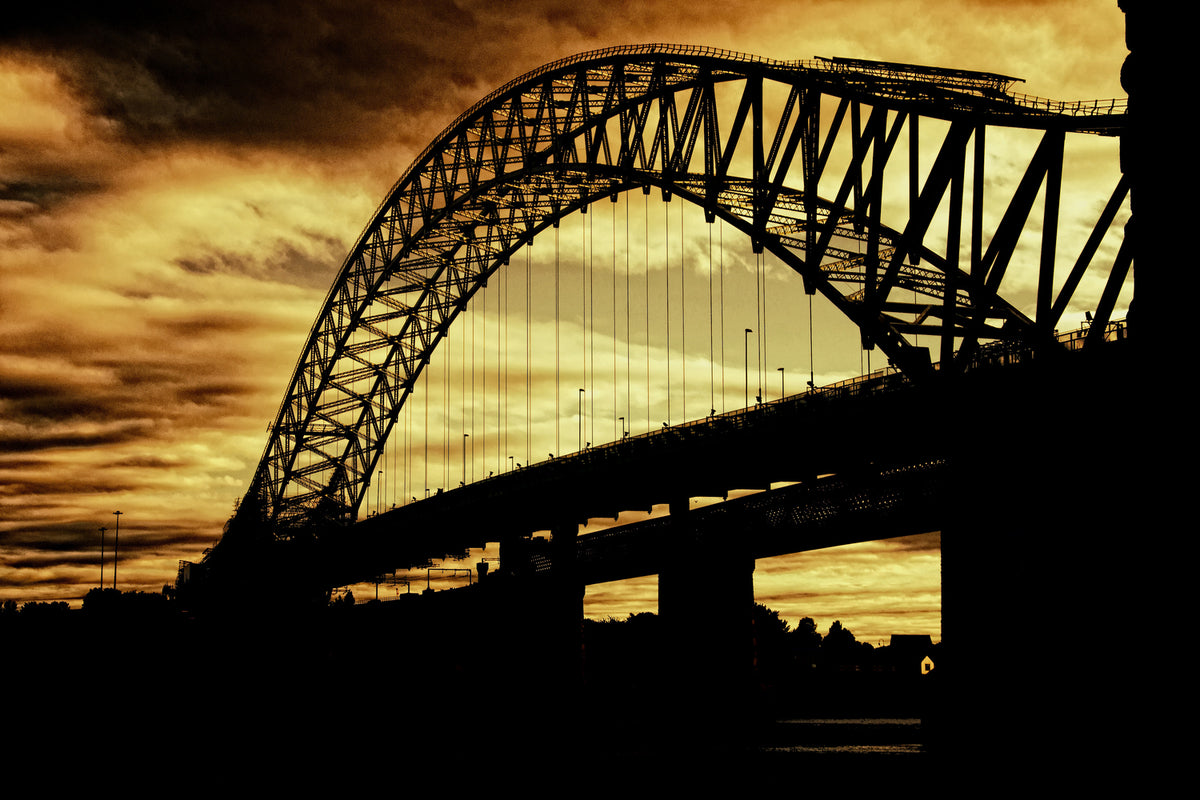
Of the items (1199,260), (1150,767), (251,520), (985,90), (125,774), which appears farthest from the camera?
(251,520)

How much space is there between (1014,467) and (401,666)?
47425mm

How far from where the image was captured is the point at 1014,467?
39125 mm

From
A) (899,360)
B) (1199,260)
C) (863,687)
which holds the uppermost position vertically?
(899,360)

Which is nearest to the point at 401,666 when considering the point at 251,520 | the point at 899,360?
the point at 899,360

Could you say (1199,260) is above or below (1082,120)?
below

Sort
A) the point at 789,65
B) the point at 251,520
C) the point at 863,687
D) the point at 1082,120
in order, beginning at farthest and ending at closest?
the point at 251,520
the point at 863,687
the point at 789,65
the point at 1082,120

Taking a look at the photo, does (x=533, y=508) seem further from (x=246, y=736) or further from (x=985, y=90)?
(x=985, y=90)

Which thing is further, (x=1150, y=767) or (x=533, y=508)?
→ (x=533, y=508)

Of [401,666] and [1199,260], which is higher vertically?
[1199,260]

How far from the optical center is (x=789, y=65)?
5841cm

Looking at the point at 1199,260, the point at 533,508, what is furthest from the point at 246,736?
the point at 1199,260

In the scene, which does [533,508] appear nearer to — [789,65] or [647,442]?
[647,442]

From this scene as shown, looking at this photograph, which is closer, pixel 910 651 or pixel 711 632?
pixel 711 632

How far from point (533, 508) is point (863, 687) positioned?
111ft
